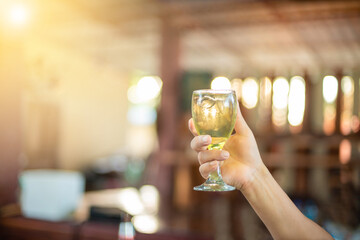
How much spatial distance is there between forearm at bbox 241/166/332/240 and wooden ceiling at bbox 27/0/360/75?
5.31 metres

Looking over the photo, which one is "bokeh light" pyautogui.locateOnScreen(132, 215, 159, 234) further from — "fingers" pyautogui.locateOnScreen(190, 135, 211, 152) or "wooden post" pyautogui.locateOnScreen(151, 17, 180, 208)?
"wooden post" pyautogui.locateOnScreen(151, 17, 180, 208)

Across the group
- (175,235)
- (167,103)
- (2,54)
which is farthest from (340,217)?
(2,54)

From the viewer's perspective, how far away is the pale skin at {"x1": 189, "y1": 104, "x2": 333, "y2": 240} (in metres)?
1.05

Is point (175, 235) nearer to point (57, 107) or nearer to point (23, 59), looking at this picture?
point (23, 59)

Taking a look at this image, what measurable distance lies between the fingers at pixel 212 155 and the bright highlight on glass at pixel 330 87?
570 centimetres

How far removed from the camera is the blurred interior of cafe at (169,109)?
7.41 feet

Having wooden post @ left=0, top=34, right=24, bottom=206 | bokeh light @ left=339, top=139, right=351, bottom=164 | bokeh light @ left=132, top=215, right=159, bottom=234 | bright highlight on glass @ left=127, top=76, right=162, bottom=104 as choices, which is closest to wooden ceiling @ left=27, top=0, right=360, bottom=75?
bokeh light @ left=339, top=139, right=351, bottom=164

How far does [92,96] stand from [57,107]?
1.70 meters

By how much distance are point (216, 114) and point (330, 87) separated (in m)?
5.81

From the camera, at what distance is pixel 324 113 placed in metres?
6.57

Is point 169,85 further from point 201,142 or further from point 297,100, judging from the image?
point 201,142

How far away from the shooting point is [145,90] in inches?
585

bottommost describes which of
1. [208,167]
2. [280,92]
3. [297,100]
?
[208,167]

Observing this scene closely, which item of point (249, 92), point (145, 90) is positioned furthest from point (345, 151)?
point (145, 90)
